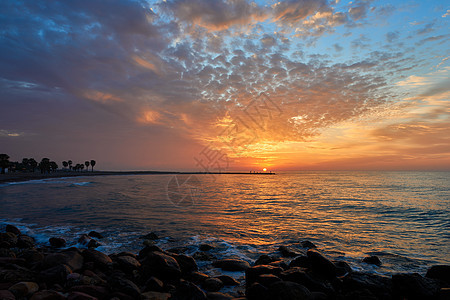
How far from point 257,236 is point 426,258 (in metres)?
9.36

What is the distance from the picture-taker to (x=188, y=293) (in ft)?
22.9

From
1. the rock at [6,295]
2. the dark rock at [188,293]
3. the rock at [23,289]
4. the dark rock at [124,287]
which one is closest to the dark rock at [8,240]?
the rock at [23,289]

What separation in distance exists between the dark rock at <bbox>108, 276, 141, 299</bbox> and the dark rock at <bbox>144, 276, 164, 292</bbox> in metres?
0.42

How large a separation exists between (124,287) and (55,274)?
2767mm

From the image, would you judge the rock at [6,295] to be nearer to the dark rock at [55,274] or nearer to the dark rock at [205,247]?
the dark rock at [55,274]

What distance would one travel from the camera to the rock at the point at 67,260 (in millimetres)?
8609

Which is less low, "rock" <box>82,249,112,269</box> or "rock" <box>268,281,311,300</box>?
"rock" <box>268,281,311,300</box>

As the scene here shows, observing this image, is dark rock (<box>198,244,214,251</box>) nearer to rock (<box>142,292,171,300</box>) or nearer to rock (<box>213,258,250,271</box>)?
rock (<box>213,258,250,271</box>)

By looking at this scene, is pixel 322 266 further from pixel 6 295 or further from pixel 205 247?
pixel 6 295

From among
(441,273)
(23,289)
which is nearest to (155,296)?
(23,289)

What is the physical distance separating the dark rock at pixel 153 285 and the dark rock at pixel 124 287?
1.38 feet

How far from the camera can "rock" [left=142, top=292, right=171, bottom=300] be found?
22.3 ft

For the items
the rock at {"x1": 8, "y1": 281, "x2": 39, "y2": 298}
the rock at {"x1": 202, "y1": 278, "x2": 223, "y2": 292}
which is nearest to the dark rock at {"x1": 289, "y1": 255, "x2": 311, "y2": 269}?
the rock at {"x1": 202, "y1": 278, "x2": 223, "y2": 292}

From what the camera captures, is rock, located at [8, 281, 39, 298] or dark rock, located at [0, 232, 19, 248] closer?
rock, located at [8, 281, 39, 298]
